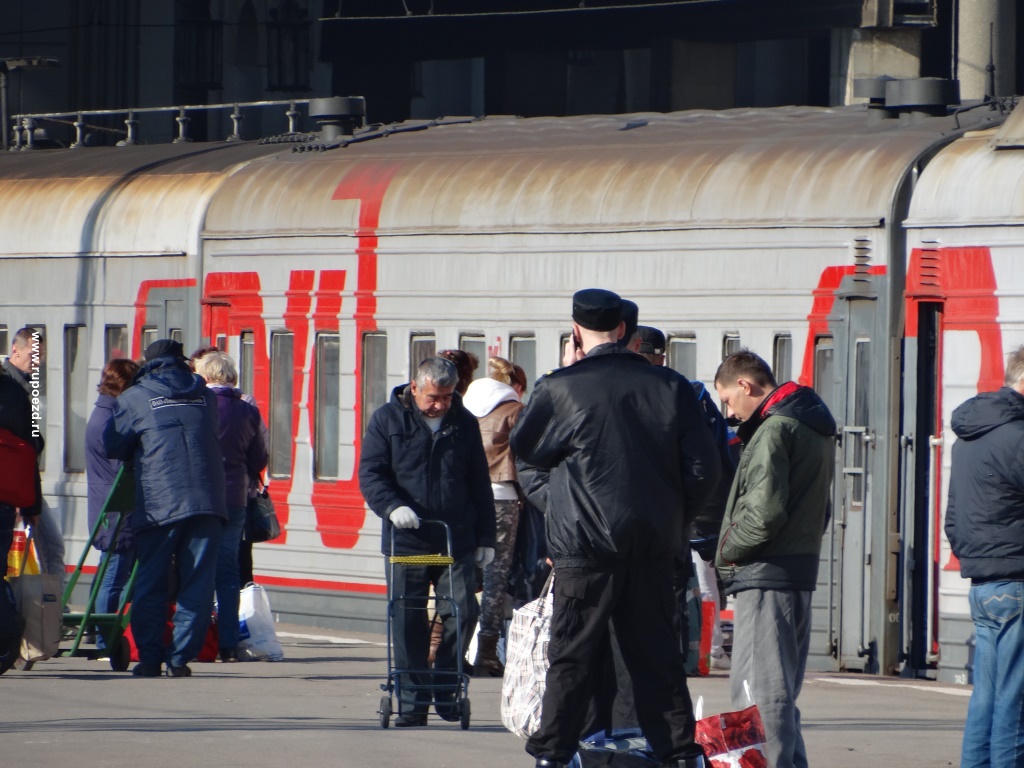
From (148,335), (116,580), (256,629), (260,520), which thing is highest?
(148,335)

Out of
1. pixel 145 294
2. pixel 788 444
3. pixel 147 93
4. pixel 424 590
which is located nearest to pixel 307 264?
pixel 145 294

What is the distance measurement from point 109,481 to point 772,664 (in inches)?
244

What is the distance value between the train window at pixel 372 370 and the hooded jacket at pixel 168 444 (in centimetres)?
295

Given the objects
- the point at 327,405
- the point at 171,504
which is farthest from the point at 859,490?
the point at 327,405

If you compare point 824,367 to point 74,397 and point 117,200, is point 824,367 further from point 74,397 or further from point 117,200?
point 74,397

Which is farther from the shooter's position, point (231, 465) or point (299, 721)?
point (231, 465)

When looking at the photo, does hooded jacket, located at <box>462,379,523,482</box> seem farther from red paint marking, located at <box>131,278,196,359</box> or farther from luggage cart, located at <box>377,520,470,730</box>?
red paint marking, located at <box>131,278,196,359</box>

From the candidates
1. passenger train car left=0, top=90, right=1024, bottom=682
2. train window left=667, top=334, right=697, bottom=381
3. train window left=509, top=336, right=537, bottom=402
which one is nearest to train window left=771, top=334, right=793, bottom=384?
passenger train car left=0, top=90, right=1024, bottom=682

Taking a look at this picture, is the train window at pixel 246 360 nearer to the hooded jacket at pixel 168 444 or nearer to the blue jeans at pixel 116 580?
the blue jeans at pixel 116 580

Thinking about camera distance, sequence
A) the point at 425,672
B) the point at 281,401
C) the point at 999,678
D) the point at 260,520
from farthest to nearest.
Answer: the point at 281,401
the point at 260,520
the point at 425,672
the point at 999,678

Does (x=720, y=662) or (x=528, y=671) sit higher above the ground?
(x=528, y=671)

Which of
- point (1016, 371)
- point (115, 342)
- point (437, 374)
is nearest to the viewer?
point (1016, 371)

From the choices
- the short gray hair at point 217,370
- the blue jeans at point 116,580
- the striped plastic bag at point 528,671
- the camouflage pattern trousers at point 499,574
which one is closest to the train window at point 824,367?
the camouflage pattern trousers at point 499,574

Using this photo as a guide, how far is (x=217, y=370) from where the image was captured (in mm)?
12945
